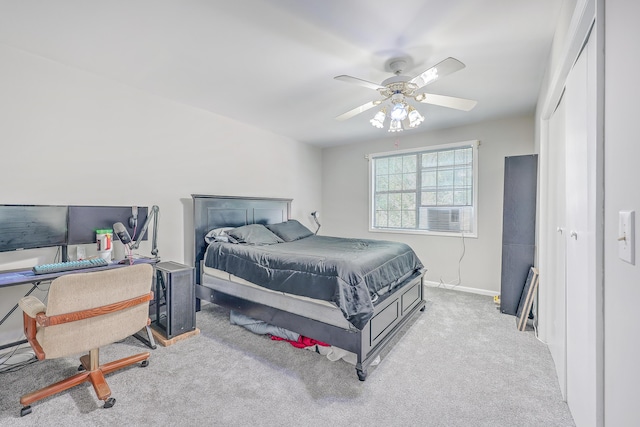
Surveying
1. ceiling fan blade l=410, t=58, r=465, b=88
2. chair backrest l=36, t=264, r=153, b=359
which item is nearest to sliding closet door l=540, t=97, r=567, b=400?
ceiling fan blade l=410, t=58, r=465, b=88

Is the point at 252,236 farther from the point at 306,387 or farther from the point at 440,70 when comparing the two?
the point at 440,70

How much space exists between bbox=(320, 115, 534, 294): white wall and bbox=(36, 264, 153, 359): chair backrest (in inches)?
149

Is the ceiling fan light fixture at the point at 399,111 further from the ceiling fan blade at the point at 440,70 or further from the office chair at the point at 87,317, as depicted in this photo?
the office chair at the point at 87,317

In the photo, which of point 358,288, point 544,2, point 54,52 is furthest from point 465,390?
point 54,52

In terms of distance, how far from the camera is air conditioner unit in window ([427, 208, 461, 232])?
4.18 meters

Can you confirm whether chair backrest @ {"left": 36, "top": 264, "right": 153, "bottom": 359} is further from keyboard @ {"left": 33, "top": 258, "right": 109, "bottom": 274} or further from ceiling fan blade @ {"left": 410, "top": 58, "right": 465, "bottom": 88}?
ceiling fan blade @ {"left": 410, "top": 58, "right": 465, "bottom": 88}

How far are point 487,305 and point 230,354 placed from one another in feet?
10.1

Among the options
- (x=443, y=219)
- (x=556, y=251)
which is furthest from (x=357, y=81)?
(x=443, y=219)

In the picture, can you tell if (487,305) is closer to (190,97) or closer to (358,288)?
(358,288)

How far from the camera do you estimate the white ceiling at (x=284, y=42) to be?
5.77 feet

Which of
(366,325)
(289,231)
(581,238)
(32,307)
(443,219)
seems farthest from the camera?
(443,219)

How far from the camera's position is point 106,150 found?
2764mm

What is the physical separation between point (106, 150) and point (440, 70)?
311 centimetres
